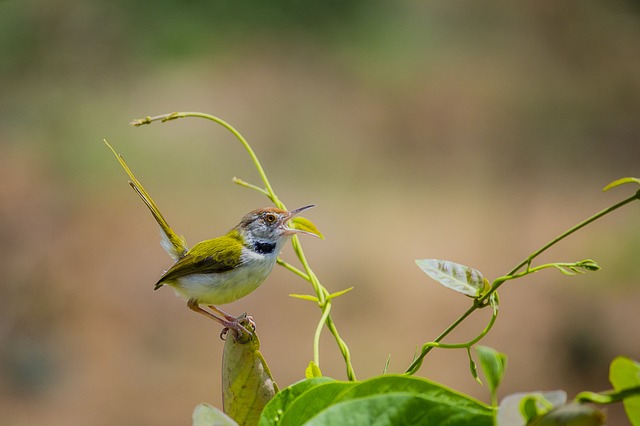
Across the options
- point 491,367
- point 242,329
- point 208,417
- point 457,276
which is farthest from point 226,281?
point 491,367

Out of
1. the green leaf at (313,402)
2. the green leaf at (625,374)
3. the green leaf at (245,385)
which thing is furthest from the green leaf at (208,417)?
the green leaf at (625,374)

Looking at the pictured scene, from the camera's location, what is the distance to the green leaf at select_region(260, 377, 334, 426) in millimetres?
708

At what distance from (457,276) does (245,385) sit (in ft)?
0.72

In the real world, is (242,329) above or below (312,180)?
above

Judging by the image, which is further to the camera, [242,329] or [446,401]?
[242,329]

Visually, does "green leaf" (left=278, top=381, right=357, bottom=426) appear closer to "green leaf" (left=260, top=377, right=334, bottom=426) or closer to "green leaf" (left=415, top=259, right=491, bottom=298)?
"green leaf" (left=260, top=377, right=334, bottom=426)

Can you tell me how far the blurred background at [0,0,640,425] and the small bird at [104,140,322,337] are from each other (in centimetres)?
344

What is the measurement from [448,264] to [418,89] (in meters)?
7.39

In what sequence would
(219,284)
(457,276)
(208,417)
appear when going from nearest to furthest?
(208,417) < (457,276) < (219,284)

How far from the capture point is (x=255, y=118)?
732cm

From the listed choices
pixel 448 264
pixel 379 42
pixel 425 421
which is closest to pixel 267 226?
pixel 448 264

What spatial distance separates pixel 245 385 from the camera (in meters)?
0.81

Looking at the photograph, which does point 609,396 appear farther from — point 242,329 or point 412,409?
point 242,329

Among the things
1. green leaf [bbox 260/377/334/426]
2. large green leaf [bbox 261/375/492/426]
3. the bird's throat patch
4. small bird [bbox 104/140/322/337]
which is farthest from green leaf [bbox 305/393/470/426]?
the bird's throat patch
